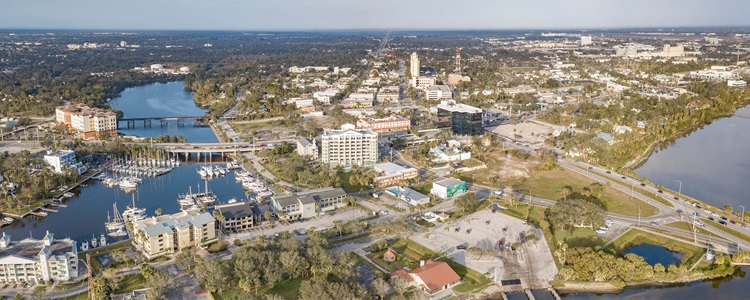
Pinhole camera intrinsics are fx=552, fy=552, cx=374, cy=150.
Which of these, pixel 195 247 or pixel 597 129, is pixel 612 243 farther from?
pixel 597 129

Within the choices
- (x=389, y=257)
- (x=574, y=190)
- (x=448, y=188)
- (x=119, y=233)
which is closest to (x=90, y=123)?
(x=119, y=233)

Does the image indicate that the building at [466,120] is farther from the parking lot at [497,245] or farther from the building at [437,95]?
the building at [437,95]

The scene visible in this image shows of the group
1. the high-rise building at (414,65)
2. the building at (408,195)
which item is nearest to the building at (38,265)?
the building at (408,195)

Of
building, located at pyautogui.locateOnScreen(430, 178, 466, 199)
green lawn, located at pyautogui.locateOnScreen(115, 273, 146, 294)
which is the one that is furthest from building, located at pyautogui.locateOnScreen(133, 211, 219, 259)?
building, located at pyautogui.locateOnScreen(430, 178, 466, 199)

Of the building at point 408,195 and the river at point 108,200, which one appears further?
the building at point 408,195

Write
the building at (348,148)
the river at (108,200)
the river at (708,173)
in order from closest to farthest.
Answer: the river at (708,173) → the river at (108,200) → the building at (348,148)

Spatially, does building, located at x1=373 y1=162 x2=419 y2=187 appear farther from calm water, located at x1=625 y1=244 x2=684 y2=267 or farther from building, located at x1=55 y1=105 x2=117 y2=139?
building, located at x1=55 y1=105 x2=117 y2=139

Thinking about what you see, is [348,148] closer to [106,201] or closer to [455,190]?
[455,190]
